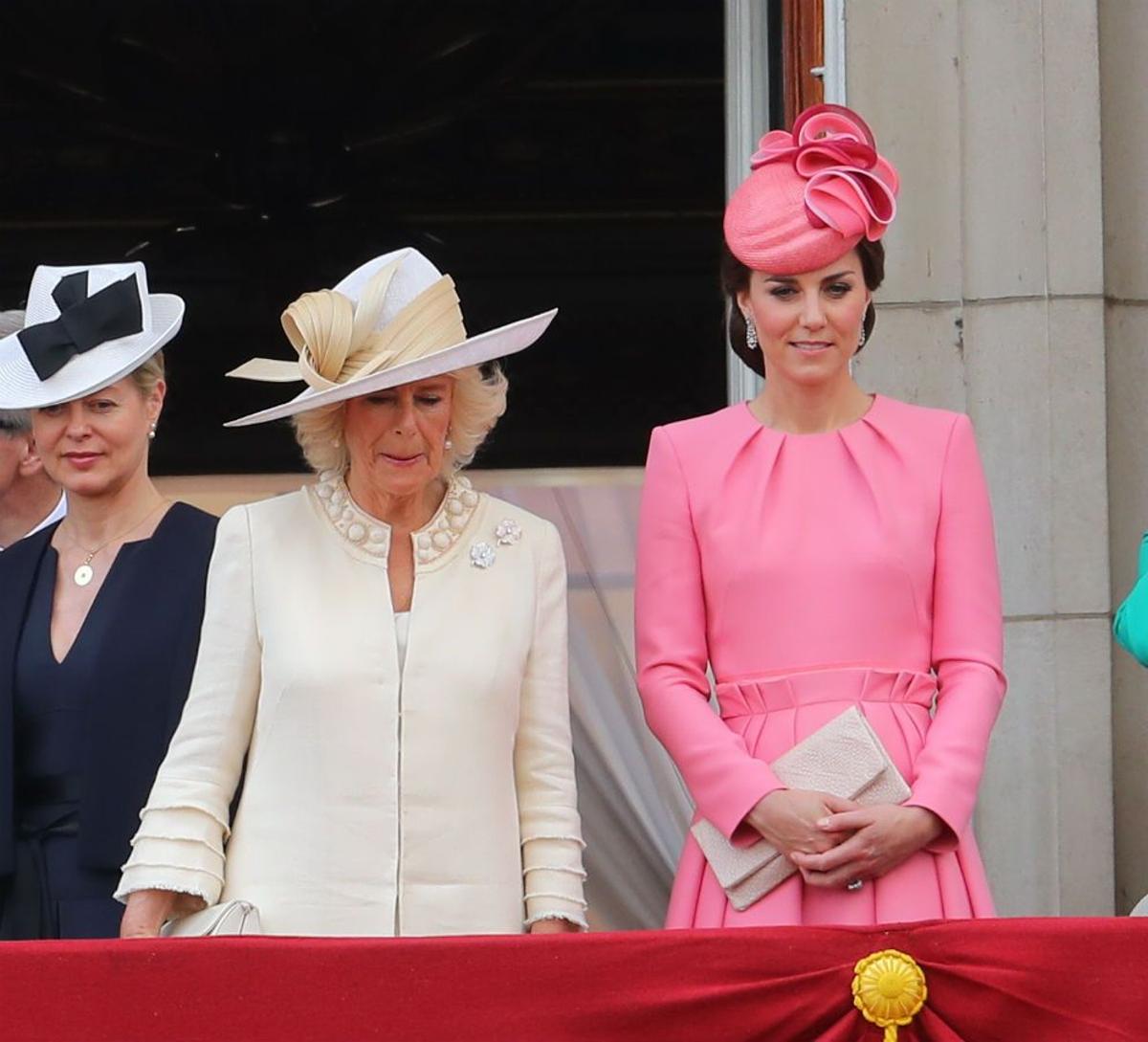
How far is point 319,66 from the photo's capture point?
723cm

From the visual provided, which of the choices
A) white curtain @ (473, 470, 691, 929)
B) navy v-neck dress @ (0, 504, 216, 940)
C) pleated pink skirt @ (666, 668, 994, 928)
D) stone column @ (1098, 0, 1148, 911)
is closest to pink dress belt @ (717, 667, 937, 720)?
pleated pink skirt @ (666, 668, 994, 928)

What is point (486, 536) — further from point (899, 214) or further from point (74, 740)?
point (899, 214)

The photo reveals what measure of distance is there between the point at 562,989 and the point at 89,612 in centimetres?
119

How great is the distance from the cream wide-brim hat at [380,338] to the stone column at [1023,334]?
1559 millimetres

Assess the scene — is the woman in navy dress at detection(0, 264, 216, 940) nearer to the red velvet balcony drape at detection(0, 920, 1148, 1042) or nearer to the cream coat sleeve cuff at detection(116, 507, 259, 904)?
the cream coat sleeve cuff at detection(116, 507, 259, 904)

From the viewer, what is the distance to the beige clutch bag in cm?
366

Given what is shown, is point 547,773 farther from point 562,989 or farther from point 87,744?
point 87,744

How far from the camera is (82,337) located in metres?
4.27

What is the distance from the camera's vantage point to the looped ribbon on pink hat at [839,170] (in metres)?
3.93

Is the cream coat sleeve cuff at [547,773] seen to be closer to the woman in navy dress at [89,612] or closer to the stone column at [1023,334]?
the woman in navy dress at [89,612]

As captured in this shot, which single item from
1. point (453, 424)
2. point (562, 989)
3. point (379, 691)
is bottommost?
point (562, 989)

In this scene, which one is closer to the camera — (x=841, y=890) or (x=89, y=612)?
(x=841, y=890)

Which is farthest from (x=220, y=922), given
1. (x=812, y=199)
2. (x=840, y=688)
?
(x=812, y=199)

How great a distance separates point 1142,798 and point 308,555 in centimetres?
212
